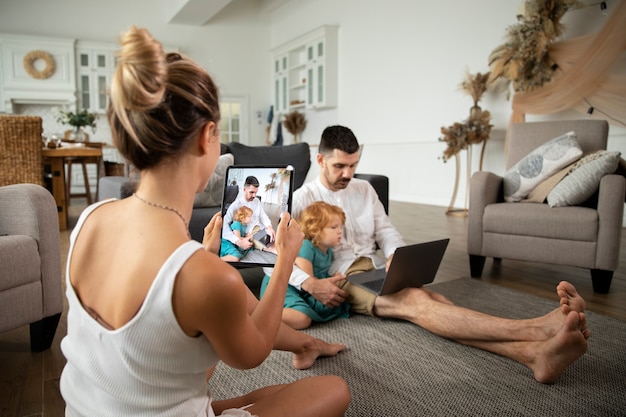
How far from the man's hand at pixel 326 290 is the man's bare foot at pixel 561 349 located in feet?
2.38

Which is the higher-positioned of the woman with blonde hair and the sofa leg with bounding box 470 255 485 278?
the woman with blonde hair

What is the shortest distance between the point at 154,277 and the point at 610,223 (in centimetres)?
250

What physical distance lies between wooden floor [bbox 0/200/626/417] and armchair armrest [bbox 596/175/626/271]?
182 millimetres

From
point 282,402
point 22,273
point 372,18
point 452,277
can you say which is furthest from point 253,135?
point 282,402

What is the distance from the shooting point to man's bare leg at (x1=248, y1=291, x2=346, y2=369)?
4.39 feet

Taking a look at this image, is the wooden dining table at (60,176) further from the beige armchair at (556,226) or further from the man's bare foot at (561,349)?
the man's bare foot at (561,349)

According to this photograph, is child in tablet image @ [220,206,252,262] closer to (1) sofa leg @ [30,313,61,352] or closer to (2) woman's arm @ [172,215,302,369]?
(2) woman's arm @ [172,215,302,369]

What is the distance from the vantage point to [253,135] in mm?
9922

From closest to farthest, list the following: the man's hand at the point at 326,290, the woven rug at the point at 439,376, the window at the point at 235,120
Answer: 1. the woven rug at the point at 439,376
2. the man's hand at the point at 326,290
3. the window at the point at 235,120

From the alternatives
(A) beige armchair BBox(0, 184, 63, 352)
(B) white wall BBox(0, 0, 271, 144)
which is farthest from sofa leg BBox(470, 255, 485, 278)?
(B) white wall BBox(0, 0, 271, 144)

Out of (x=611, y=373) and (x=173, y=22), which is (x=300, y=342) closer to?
(x=611, y=373)

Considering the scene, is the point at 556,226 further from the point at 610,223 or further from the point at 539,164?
the point at 539,164

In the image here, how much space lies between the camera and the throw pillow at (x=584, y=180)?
8.26 feet

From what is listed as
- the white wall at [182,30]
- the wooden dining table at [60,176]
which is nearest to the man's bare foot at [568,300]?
the wooden dining table at [60,176]
